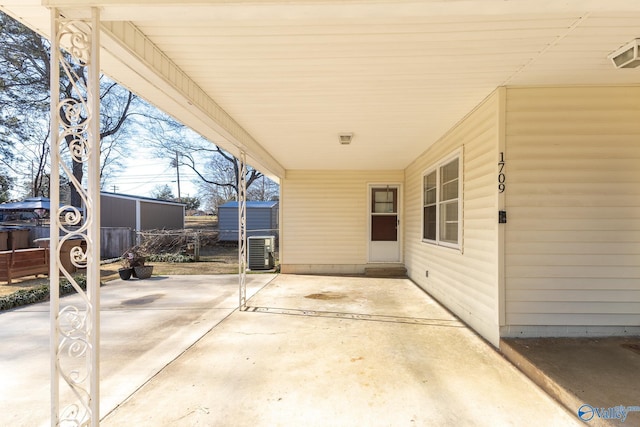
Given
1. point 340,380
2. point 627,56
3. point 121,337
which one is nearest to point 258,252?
point 121,337

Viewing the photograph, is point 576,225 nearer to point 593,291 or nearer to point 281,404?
point 593,291

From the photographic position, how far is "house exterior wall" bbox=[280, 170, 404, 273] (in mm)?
7406

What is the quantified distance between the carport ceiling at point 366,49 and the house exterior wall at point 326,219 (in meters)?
3.65

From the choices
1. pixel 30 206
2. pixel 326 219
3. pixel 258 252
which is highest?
pixel 30 206

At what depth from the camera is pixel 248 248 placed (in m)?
8.16

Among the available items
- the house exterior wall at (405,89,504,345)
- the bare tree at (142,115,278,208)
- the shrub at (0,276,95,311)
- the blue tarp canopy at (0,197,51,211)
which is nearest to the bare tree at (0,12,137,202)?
the blue tarp canopy at (0,197,51,211)

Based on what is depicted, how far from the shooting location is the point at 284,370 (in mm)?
2631

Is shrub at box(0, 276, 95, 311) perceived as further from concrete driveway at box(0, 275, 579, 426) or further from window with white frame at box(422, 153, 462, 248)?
window with white frame at box(422, 153, 462, 248)

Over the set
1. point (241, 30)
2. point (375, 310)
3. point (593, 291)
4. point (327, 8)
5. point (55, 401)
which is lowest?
point (375, 310)

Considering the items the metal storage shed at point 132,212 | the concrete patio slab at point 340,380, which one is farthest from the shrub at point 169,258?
the concrete patio slab at point 340,380

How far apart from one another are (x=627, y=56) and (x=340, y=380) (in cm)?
323

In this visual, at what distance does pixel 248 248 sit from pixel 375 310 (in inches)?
184

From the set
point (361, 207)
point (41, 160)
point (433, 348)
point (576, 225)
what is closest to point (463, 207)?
point (576, 225)

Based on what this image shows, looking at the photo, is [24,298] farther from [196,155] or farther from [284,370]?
[196,155]
